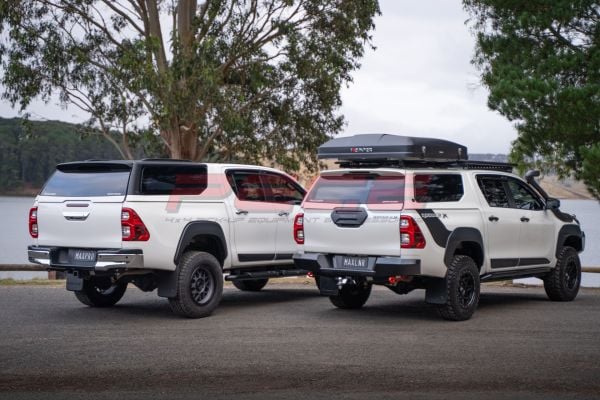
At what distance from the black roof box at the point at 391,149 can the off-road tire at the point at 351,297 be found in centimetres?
183

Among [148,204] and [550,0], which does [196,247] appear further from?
[550,0]

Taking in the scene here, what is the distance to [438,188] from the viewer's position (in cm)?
1145

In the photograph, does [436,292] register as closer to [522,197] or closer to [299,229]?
[299,229]

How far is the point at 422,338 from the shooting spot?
10.1 m

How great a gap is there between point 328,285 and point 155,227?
217 centimetres

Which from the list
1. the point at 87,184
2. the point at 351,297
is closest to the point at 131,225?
the point at 87,184

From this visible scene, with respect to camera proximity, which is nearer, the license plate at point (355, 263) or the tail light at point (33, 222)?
the license plate at point (355, 263)

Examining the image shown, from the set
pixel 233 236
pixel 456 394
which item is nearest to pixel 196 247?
pixel 233 236

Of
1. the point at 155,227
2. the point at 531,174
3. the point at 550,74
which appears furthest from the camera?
the point at 550,74

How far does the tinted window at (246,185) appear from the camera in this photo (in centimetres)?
1271

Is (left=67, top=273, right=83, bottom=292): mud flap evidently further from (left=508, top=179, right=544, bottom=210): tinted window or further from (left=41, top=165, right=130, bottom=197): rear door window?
(left=508, top=179, right=544, bottom=210): tinted window

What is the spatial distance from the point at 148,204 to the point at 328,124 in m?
22.3

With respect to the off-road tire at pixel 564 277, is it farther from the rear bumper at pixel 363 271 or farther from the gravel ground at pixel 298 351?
the rear bumper at pixel 363 271

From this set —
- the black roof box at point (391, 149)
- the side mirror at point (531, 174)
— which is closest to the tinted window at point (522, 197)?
the side mirror at point (531, 174)
